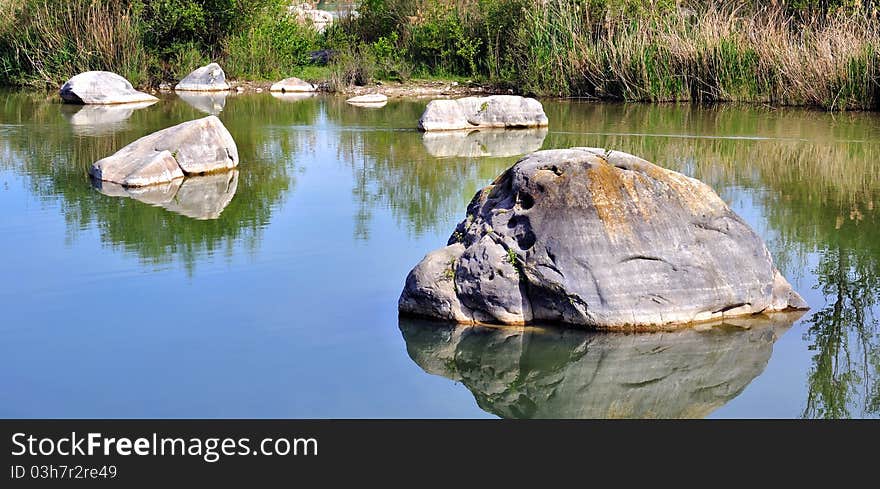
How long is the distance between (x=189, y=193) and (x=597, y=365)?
5.82 m

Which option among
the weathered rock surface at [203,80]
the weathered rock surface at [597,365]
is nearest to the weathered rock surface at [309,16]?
the weathered rock surface at [203,80]

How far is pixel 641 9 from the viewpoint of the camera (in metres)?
20.1

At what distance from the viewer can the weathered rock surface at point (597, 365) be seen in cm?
529

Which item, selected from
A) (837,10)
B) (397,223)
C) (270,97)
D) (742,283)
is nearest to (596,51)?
(837,10)

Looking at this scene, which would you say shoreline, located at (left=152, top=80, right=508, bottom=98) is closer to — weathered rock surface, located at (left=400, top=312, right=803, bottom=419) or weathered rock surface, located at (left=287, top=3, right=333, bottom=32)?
weathered rock surface, located at (left=287, top=3, right=333, bottom=32)

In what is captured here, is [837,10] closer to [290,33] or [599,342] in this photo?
[290,33]

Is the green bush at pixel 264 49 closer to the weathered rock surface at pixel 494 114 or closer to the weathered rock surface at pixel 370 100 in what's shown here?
the weathered rock surface at pixel 370 100

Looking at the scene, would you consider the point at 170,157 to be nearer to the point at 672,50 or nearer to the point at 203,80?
the point at 672,50

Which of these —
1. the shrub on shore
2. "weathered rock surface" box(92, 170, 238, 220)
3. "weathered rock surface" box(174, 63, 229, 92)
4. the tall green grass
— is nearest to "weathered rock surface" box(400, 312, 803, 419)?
"weathered rock surface" box(92, 170, 238, 220)

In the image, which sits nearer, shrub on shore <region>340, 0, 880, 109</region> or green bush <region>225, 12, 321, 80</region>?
shrub on shore <region>340, 0, 880, 109</region>

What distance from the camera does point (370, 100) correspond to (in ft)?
66.5

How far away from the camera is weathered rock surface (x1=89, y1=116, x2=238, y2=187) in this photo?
10695mm

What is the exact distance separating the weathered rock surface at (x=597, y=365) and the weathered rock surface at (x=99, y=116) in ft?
32.7

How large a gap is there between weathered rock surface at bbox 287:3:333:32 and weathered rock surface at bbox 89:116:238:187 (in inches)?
564
